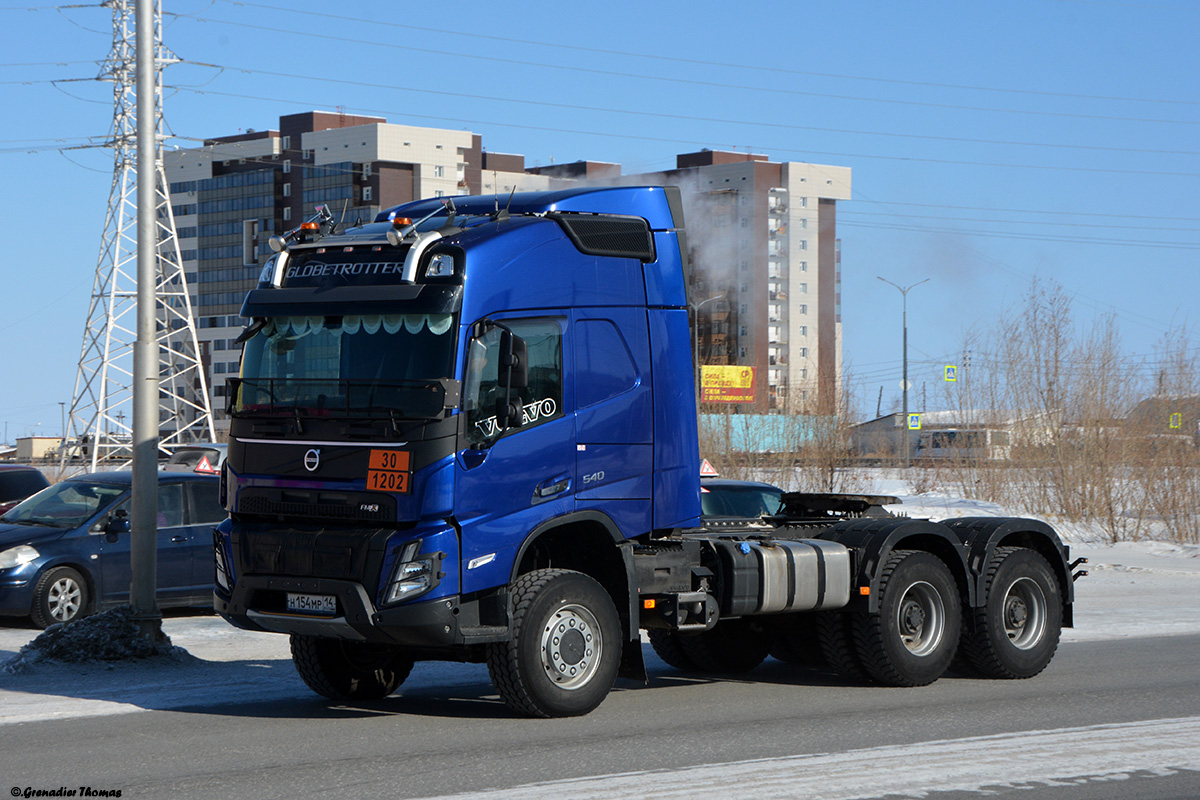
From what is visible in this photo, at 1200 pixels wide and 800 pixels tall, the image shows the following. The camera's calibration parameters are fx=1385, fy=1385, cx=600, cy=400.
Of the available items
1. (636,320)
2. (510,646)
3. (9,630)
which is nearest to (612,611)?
(510,646)

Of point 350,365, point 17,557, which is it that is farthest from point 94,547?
point 350,365

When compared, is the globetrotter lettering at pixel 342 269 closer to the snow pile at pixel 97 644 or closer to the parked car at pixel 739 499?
the snow pile at pixel 97 644

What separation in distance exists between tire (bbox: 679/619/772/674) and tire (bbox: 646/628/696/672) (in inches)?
1.9

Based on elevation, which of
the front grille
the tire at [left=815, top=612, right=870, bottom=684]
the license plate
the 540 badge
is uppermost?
the 540 badge

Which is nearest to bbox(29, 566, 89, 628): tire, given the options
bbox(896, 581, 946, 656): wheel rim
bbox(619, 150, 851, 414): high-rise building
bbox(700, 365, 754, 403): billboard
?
bbox(896, 581, 946, 656): wheel rim

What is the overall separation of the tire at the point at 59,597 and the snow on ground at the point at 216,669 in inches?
10.5

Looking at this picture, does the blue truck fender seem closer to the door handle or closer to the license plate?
the door handle

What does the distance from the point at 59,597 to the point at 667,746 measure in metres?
9.13

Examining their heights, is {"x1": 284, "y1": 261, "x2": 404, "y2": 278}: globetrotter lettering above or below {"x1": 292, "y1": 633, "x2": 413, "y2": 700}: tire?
above

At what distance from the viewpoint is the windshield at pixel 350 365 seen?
8938 mm

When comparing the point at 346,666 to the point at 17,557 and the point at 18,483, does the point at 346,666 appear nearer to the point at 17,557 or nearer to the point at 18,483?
the point at 17,557

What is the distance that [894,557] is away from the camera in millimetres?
11414

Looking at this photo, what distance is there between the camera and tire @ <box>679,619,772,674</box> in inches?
483

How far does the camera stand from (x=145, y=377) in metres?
12.7
